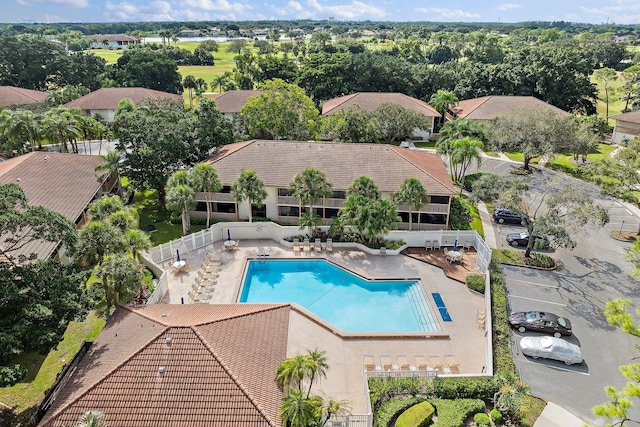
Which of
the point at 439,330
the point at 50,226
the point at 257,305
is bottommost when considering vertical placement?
the point at 439,330

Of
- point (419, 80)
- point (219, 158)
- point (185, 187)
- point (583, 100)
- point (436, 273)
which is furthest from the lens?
point (419, 80)

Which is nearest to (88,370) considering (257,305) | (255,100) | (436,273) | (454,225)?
(257,305)

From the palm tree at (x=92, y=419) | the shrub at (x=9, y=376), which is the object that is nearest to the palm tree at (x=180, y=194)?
the shrub at (x=9, y=376)

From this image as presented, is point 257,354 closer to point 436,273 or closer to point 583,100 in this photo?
point 436,273

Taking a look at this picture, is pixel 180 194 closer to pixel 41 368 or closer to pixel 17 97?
pixel 41 368

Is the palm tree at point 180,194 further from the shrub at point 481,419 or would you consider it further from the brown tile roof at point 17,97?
the brown tile roof at point 17,97

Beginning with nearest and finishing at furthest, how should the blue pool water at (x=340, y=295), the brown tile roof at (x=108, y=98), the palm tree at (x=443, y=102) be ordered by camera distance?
1. the blue pool water at (x=340, y=295)
2. the palm tree at (x=443, y=102)
3. the brown tile roof at (x=108, y=98)

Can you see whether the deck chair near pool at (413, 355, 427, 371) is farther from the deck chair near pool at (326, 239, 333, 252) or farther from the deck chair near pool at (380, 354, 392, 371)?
the deck chair near pool at (326, 239, 333, 252)
